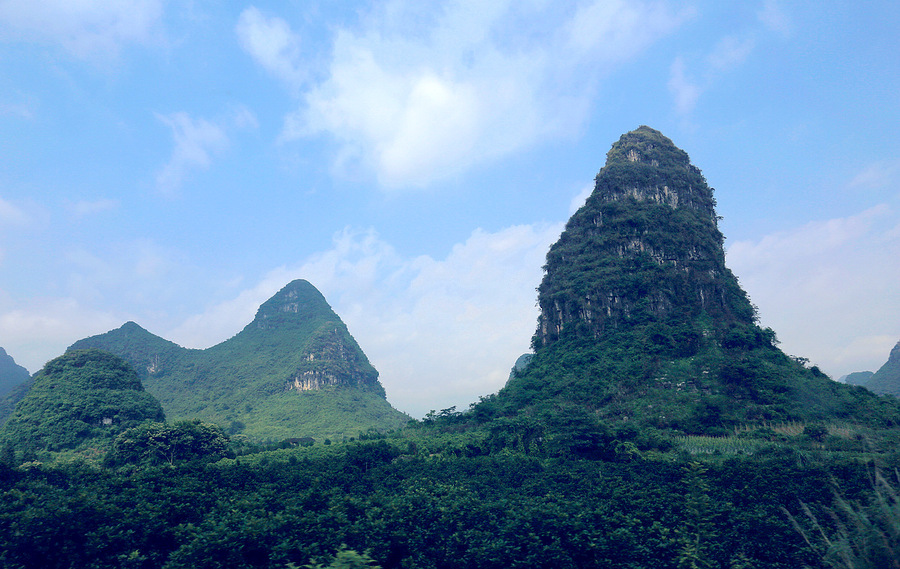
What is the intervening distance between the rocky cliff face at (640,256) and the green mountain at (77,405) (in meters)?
38.7

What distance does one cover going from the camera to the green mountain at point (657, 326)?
2969 cm

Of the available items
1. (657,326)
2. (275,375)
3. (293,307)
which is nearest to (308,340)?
(275,375)

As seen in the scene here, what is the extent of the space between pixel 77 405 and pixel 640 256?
168ft

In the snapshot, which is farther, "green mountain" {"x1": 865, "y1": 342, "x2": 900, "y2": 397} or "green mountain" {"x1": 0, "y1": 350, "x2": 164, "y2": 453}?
"green mountain" {"x1": 865, "y1": 342, "x2": 900, "y2": 397}

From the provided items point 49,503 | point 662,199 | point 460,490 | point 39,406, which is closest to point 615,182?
point 662,199

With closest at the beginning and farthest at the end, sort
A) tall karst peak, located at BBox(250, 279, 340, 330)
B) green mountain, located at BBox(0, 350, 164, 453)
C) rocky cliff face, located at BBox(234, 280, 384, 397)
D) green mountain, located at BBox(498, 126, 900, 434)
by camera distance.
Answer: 1. green mountain, located at BBox(498, 126, 900, 434)
2. green mountain, located at BBox(0, 350, 164, 453)
3. rocky cliff face, located at BBox(234, 280, 384, 397)
4. tall karst peak, located at BBox(250, 279, 340, 330)

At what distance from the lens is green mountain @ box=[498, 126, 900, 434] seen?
97.4ft

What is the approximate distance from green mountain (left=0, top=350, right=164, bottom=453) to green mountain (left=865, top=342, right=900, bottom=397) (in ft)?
322

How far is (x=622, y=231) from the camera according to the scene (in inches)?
1779

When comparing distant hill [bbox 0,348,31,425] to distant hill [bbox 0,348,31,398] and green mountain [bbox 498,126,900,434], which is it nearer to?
distant hill [bbox 0,348,31,398]

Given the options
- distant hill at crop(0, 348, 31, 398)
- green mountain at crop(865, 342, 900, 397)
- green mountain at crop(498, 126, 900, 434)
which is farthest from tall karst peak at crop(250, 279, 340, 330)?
green mountain at crop(865, 342, 900, 397)

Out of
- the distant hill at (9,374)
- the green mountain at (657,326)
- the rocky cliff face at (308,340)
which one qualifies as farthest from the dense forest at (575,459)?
the distant hill at (9,374)

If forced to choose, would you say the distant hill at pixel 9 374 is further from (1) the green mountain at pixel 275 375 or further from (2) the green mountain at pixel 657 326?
(2) the green mountain at pixel 657 326

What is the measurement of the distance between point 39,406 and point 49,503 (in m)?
38.0
